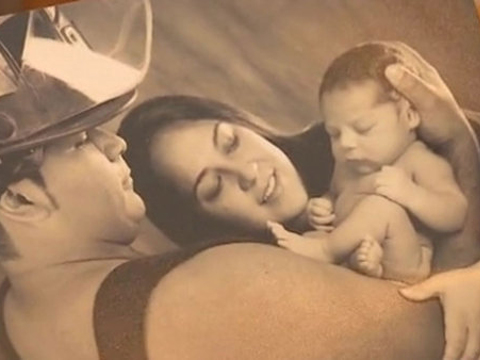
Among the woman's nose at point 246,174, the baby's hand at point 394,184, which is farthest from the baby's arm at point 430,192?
the woman's nose at point 246,174

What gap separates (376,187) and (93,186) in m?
0.23

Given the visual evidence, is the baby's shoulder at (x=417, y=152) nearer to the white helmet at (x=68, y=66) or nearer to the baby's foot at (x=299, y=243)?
the baby's foot at (x=299, y=243)

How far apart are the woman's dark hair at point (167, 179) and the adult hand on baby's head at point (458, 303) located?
11cm

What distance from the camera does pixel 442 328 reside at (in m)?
0.61

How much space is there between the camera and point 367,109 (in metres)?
0.68

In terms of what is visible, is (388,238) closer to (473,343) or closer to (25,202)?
(473,343)

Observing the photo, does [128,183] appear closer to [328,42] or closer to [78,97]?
[78,97]

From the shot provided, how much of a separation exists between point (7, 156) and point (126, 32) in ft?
0.49

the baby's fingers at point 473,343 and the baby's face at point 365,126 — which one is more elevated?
the baby's face at point 365,126

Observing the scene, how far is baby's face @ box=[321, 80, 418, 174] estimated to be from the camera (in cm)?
67

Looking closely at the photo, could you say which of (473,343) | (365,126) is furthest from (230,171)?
(473,343)

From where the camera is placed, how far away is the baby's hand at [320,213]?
2.12ft

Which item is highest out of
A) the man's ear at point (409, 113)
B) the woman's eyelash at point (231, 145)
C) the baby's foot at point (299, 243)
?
→ the man's ear at point (409, 113)

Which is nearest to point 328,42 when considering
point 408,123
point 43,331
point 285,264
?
point 408,123
